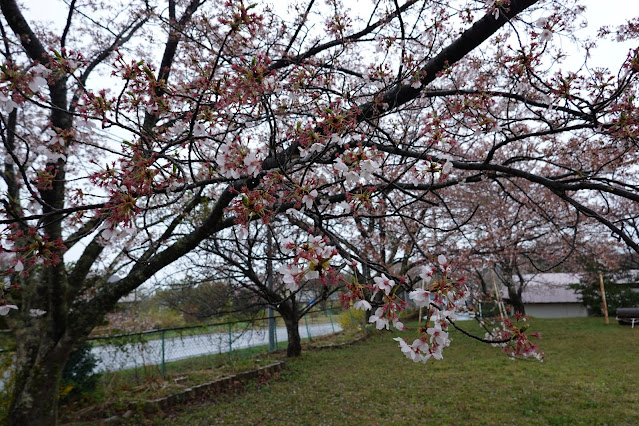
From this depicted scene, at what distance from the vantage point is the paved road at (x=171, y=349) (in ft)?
18.0

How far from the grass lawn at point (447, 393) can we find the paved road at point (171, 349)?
4.74 feet

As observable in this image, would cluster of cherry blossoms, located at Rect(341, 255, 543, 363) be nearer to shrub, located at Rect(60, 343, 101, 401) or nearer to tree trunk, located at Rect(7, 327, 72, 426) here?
tree trunk, located at Rect(7, 327, 72, 426)

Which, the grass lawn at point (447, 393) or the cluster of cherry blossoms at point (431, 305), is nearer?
the cluster of cherry blossoms at point (431, 305)

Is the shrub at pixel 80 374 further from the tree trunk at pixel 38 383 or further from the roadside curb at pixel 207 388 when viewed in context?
the tree trunk at pixel 38 383

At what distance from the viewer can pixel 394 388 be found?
5285mm

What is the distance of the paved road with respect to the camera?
5.49 meters

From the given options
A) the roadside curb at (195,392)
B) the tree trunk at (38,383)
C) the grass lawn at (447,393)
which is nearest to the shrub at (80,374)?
the roadside curb at (195,392)

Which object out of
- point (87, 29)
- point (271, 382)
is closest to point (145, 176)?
point (87, 29)

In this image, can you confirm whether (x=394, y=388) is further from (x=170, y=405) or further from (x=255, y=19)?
(x=255, y=19)

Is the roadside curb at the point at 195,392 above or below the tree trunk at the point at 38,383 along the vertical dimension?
below

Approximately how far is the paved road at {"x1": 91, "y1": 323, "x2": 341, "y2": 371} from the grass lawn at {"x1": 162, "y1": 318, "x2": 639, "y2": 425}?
4.74 feet

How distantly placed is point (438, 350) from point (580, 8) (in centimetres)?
370

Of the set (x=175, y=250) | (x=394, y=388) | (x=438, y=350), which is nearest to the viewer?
(x=438, y=350)

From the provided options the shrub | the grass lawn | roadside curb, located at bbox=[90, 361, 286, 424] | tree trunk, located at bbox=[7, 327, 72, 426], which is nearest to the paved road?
the shrub
